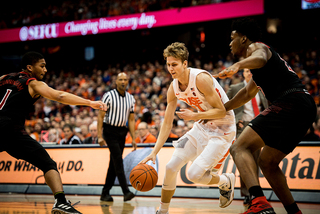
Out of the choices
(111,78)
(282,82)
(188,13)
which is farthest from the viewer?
(111,78)

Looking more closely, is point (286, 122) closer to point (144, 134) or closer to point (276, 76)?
point (276, 76)

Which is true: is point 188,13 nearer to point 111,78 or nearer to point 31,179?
point 111,78

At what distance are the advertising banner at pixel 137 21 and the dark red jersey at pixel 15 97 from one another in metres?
12.1

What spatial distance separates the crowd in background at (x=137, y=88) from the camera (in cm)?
1151

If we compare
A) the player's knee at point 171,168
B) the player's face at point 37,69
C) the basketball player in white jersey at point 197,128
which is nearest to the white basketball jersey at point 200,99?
the basketball player in white jersey at point 197,128

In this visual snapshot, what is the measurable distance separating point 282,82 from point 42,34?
18.4m

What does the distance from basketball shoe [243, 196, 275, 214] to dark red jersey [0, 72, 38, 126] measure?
2991 millimetres

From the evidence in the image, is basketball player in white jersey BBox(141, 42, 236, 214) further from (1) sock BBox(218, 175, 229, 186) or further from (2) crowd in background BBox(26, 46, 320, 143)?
(2) crowd in background BBox(26, 46, 320, 143)

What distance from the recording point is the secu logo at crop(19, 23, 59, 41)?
19297mm

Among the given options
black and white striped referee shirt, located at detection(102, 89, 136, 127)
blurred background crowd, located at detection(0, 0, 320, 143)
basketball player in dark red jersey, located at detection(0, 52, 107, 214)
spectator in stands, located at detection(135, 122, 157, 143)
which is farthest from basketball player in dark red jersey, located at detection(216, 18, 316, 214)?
blurred background crowd, located at detection(0, 0, 320, 143)

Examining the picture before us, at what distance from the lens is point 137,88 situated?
15.3 m

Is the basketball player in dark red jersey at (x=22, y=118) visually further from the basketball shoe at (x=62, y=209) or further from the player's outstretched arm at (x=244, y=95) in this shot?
the player's outstretched arm at (x=244, y=95)

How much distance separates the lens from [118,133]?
6672 millimetres

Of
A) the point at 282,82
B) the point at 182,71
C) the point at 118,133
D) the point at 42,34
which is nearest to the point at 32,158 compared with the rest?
the point at 182,71
